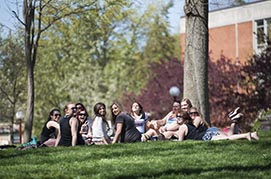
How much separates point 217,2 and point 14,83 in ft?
91.3

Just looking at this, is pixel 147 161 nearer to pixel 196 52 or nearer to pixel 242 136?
pixel 242 136

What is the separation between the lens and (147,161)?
33.0 feet

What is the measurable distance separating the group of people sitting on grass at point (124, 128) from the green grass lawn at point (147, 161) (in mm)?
1124

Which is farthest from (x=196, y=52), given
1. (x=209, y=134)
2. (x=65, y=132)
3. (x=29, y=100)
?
(x=29, y=100)

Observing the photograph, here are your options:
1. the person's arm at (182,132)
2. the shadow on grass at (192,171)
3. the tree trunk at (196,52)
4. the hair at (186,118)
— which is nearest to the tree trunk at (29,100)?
the tree trunk at (196,52)

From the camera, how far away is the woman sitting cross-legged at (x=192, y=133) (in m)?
13.7

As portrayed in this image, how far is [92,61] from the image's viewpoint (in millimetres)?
53469

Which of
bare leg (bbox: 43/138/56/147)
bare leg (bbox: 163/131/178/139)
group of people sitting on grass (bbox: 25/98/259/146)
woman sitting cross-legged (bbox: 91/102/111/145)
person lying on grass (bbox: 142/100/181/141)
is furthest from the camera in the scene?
person lying on grass (bbox: 142/100/181/141)

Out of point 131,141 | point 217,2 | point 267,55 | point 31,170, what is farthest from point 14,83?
point 31,170

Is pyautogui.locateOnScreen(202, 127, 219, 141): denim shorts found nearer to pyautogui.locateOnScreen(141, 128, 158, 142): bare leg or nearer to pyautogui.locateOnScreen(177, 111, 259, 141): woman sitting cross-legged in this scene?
pyautogui.locateOnScreen(177, 111, 259, 141): woman sitting cross-legged

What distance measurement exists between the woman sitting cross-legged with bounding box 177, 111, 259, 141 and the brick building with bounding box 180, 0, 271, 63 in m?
31.1

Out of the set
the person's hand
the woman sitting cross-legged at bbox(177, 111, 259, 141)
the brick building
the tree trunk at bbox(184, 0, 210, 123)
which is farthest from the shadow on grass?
the brick building

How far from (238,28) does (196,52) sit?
30922mm

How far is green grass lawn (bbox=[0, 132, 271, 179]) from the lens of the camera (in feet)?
28.8
